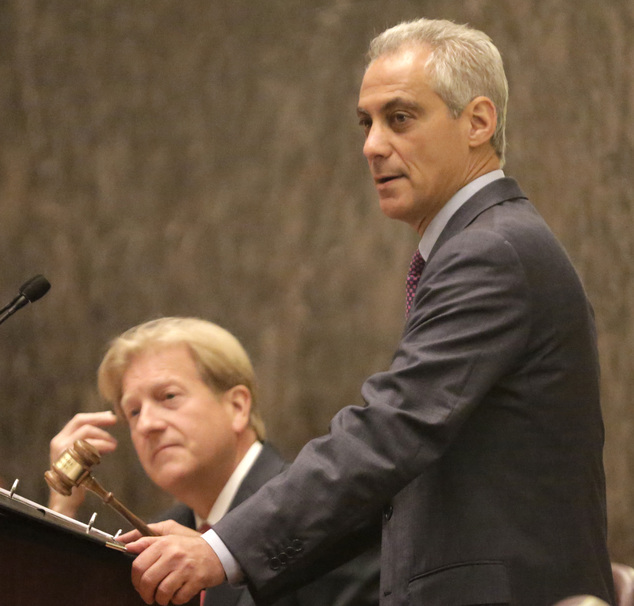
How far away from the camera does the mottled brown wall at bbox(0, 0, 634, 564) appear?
2.86m

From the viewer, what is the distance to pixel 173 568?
133cm

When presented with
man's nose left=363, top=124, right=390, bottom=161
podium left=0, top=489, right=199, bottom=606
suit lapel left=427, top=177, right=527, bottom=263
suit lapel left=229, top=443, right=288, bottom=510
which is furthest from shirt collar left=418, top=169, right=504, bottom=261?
suit lapel left=229, top=443, right=288, bottom=510

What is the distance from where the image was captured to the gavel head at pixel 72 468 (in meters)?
1.37

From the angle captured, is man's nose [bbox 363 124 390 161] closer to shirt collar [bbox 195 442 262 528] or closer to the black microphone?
the black microphone

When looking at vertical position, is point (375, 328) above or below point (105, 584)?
above

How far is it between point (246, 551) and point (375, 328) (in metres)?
1.72

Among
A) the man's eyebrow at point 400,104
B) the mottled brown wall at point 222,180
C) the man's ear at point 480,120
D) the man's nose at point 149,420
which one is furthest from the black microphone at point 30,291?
the mottled brown wall at point 222,180

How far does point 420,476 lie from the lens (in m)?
1.45

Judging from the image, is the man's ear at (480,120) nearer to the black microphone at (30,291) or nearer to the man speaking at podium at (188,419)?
the black microphone at (30,291)

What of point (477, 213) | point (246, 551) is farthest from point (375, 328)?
point (246, 551)

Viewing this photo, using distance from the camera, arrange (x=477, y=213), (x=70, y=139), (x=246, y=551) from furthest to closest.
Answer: (x=70, y=139), (x=477, y=213), (x=246, y=551)

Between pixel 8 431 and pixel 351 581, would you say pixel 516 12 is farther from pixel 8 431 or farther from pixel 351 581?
pixel 8 431

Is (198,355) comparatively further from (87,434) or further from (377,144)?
(377,144)

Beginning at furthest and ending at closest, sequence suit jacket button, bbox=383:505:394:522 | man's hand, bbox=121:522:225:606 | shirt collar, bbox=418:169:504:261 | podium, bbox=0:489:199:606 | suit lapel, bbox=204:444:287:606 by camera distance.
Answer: suit lapel, bbox=204:444:287:606 → shirt collar, bbox=418:169:504:261 → suit jacket button, bbox=383:505:394:522 → man's hand, bbox=121:522:225:606 → podium, bbox=0:489:199:606
